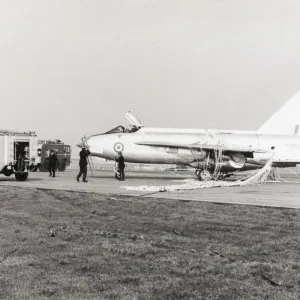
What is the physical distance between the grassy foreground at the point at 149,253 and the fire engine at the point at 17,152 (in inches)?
466

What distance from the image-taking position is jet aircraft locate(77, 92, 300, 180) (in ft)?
84.6

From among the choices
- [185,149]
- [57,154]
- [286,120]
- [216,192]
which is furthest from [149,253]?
[57,154]

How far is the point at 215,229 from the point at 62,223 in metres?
Answer: 3.23

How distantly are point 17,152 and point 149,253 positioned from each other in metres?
18.8

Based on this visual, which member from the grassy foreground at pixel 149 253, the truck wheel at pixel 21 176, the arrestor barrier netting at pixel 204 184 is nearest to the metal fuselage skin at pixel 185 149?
the arrestor barrier netting at pixel 204 184

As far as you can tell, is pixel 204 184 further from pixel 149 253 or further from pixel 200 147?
pixel 149 253

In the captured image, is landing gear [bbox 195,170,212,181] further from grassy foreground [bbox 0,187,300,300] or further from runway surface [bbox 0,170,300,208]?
grassy foreground [bbox 0,187,300,300]

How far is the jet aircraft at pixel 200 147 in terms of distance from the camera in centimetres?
2580

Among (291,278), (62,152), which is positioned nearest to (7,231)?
(291,278)

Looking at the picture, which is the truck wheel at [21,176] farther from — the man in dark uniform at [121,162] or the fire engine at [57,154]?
the fire engine at [57,154]

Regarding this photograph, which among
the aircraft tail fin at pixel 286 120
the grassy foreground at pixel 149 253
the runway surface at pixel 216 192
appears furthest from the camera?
the aircraft tail fin at pixel 286 120

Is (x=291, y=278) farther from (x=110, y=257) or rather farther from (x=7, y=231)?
(x=7, y=231)

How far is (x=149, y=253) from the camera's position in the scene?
694cm

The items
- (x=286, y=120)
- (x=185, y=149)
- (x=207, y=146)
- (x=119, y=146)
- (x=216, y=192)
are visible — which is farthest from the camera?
(x=286, y=120)
